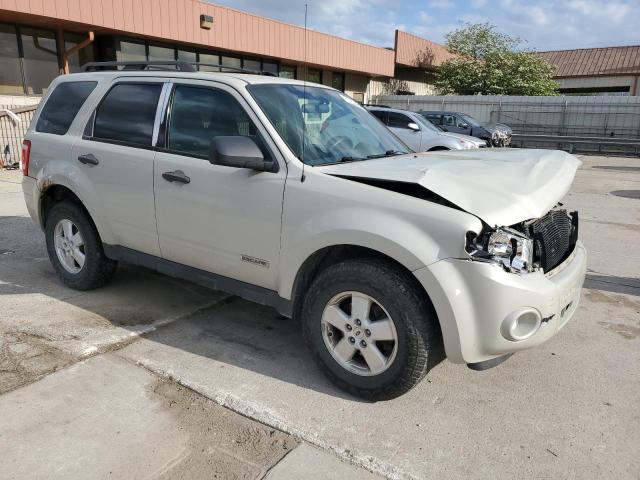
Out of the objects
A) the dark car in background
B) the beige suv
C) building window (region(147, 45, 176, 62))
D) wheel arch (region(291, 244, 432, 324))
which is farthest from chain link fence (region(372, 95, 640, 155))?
wheel arch (region(291, 244, 432, 324))

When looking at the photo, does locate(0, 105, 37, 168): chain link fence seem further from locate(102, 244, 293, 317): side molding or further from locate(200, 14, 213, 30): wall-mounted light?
locate(102, 244, 293, 317): side molding

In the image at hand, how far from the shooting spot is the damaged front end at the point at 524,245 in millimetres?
2713

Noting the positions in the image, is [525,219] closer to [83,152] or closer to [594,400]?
[594,400]

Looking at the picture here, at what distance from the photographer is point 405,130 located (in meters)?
14.1

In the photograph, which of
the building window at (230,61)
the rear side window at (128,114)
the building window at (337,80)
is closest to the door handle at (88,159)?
the rear side window at (128,114)

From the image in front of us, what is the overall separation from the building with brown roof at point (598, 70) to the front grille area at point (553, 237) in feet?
124

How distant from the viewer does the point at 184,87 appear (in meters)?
3.91

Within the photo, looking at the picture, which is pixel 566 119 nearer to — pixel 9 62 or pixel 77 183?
pixel 9 62

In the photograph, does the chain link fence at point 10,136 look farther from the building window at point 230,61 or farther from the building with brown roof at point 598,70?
the building with brown roof at point 598,70

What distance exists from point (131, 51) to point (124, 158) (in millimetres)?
14371

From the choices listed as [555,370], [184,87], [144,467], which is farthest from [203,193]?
[555,370]

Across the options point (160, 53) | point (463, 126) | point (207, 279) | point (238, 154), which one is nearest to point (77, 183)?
point (207, 279)

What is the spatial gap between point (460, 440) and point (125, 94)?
356cm

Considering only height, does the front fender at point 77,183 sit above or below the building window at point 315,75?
below
